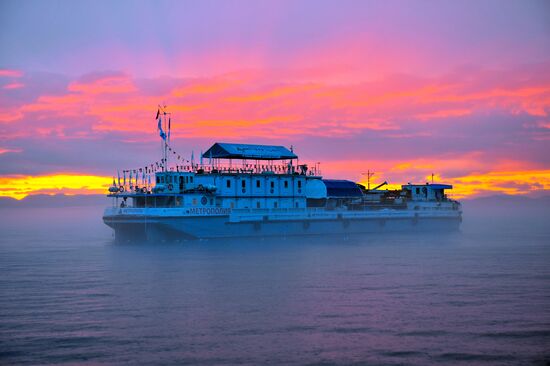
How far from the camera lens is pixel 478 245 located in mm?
85375

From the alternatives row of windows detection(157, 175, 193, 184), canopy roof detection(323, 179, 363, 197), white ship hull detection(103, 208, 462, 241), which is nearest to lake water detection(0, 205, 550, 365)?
white ship hull detection(103, 208, 462, 241)

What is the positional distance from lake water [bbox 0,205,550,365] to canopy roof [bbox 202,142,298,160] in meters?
23.1

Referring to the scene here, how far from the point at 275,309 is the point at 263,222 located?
151 feet

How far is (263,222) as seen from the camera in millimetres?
85625

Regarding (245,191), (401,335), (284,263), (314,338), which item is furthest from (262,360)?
(245,191)

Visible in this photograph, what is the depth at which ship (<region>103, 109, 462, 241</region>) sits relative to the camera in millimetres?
78750

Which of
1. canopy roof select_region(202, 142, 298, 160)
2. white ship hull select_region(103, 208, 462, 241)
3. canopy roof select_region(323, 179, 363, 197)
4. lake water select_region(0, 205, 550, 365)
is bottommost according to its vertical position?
lake water select_region(0, 205, 550, 365)

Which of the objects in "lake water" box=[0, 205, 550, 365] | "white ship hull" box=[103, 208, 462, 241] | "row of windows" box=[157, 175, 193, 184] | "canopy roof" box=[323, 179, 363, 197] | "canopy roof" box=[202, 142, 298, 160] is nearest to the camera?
"lake water" box=[0, 205, 550, 365]

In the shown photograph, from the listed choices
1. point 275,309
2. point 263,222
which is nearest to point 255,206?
point 263,222

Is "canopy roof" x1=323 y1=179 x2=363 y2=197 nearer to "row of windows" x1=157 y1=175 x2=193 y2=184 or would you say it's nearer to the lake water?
"row of windows" x1=157 y1=175 x2=193 y2=184

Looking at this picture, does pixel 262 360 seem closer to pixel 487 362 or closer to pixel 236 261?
pixel 487 362

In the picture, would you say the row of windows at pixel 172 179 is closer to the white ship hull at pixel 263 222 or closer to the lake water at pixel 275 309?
the white ship hull at pixel 263 222

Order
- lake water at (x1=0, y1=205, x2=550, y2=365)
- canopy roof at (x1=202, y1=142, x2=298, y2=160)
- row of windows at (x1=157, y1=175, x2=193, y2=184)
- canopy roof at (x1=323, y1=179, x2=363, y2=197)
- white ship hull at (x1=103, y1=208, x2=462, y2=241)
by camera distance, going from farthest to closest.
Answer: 1. canopy roof at (x1=323, y1=179, x2=363, y2=197)
2. canopy roof at (x1=202, y1=142, x2=298, y2=160)
3. row of windows at (x1=157, y1=175, x2=193, y2=184)
4. white ship hull at (x1=103, y1=208, x2=462, y2=241)
5. lake water at (x1=0, y1=205, x2=550, y2=365)

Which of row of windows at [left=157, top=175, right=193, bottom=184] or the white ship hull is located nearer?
the white ship hull
